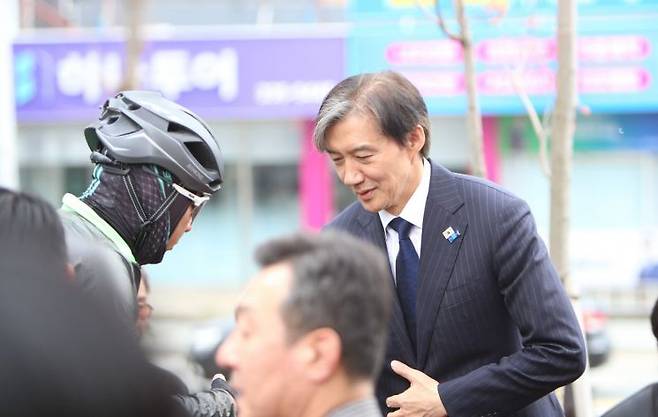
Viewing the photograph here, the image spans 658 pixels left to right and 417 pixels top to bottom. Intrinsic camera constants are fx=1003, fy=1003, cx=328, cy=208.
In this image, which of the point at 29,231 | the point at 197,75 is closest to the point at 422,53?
the point at 197,75

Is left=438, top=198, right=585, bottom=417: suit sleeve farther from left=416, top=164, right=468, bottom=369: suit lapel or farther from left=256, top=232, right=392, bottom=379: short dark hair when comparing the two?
left=256, top=232, right=392, bottom=379: short dark hair

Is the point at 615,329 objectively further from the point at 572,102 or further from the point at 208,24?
the point at 572,102

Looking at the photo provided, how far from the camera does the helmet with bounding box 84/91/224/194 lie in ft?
8.78

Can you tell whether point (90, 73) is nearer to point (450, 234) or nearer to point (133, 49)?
point (133, 49)

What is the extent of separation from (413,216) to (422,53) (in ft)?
45.2

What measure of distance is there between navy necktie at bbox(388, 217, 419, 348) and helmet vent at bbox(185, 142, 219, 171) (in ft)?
A: 2.02

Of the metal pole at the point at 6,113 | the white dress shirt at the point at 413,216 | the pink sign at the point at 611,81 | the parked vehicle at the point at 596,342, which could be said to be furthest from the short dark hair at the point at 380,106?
the pink sign at the point at 611,81

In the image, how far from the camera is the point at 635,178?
55.2 ft

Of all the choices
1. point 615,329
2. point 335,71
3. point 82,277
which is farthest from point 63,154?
point 82,277

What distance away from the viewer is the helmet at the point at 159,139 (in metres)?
2.68

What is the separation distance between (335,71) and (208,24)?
261cm

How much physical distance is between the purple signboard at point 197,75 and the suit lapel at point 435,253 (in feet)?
44.5

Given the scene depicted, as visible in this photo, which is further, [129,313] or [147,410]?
[129,313]

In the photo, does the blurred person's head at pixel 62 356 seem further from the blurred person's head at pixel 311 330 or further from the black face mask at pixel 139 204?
the black face mask at pixel 139 204
